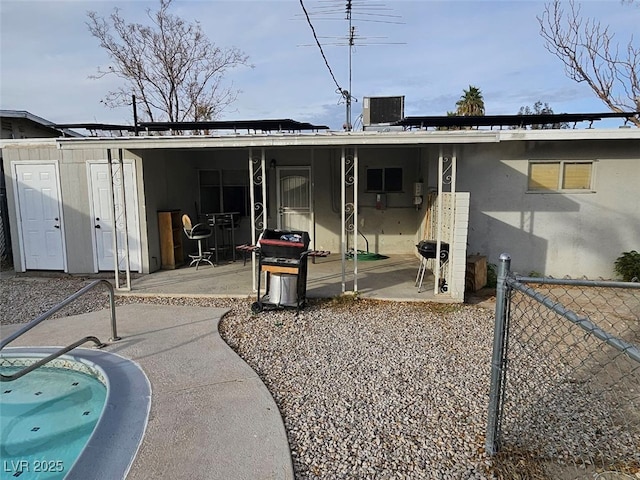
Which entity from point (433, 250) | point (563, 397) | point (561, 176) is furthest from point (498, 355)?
point (561, 176)

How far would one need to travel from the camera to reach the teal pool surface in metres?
2.75

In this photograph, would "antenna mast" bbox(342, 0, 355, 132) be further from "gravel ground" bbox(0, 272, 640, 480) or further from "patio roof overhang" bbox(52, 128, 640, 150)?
"gravel ground" bbox(0, 272, 640, 480)

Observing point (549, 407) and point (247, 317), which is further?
point (247, 317)

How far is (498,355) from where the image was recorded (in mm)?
2230

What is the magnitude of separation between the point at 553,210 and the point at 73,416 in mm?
7997

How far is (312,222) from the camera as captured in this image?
9.41 m

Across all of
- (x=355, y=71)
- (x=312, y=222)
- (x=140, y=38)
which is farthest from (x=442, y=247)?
(x=140, y=38)

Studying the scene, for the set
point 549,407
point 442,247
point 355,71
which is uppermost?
point 355,71

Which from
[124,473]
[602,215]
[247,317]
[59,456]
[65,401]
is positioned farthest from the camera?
[602,215]

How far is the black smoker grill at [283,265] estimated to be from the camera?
16.6ft

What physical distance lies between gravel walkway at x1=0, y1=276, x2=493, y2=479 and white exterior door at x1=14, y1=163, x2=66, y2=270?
1836 mm

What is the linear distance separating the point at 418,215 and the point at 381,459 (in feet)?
24.5

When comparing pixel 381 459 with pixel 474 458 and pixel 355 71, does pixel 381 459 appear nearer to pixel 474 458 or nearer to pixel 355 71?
pixel 474 458

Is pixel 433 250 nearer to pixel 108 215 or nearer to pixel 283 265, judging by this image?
pixel 283 265
